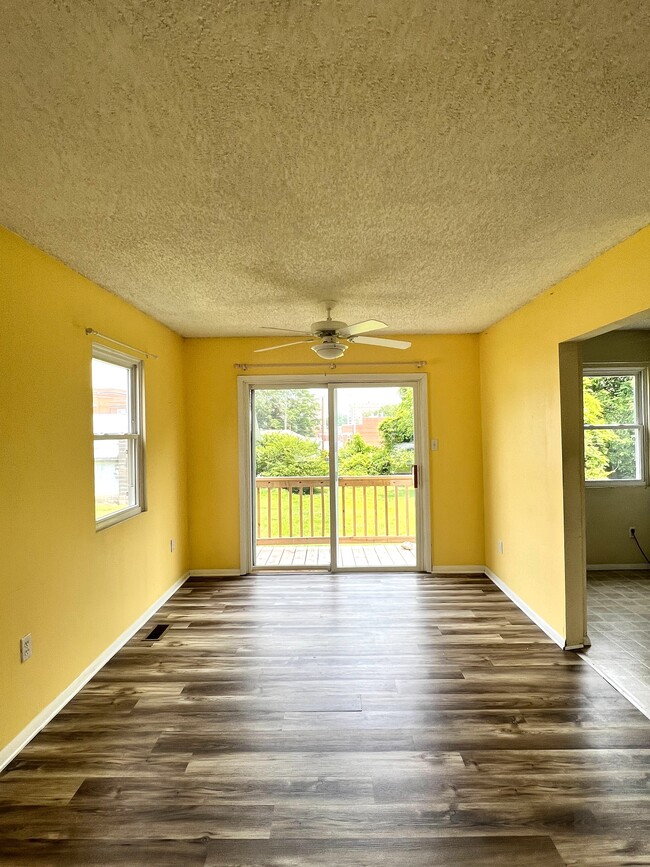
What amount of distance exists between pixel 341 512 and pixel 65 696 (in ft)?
9.85

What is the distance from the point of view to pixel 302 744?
2141 millimetres

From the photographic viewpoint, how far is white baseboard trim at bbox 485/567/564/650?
3.12 m

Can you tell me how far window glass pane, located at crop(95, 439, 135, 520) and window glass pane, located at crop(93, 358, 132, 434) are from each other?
0.11m

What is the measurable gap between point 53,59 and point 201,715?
271cm

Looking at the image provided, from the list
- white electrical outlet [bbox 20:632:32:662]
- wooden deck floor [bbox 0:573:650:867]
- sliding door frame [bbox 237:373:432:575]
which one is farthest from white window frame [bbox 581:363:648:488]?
white electrical outlet [bbox 20:632:32:662]

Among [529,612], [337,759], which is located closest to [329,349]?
[337,759]

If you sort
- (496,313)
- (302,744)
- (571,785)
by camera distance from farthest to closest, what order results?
(496,313) < (302,744) < (571,785)

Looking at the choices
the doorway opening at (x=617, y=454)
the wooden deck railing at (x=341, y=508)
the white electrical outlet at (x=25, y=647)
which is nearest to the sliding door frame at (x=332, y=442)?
the wooden deck railing at (x=341, y=508)

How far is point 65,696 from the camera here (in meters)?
2.51

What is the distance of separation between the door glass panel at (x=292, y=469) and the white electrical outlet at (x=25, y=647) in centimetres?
272

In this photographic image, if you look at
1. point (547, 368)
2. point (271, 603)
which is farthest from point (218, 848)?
point (547, 368)

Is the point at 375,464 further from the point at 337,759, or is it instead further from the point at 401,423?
the point at 337,759

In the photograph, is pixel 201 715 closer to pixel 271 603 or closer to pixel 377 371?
pixel 271 603

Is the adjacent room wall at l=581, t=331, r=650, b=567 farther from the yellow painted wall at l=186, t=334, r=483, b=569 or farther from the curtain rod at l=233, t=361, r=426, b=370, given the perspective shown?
the curtain rod at l=233, t=361, r=426, b=370
